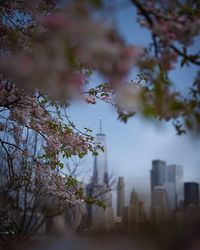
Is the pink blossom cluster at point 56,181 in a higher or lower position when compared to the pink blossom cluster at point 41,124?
lower

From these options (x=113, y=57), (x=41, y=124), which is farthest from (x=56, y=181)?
(x=113, y=57)

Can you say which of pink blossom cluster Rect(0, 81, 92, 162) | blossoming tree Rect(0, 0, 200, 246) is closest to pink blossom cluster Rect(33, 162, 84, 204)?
pink blossom cluster Rect(0, 81, 92, 162)

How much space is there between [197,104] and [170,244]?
75 centimetres

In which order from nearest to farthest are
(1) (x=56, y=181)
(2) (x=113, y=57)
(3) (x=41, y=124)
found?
1. (2) (x=113, y=57)
2. (3) (x=41, y=124)
3. (1) (x=56, y=181)

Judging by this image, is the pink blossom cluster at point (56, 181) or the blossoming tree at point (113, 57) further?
the pink blossom cluster at point (56, 181)

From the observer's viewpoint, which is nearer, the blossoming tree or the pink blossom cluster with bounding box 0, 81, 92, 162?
the blossoming tree

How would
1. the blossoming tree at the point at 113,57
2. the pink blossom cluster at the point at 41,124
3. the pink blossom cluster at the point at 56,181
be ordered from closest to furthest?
the blossoming tree at the point at 113,57
the pink blossom cluster at the point at 41,124
the pink blossom cluster at the point at 56,181

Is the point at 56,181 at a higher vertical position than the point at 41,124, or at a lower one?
lower

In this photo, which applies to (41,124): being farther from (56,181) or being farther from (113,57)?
(113,57)

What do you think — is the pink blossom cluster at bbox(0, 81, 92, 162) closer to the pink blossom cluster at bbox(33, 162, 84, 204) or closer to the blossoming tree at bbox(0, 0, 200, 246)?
the pink blossom cluster at bbox(33, 162, 84, 204)

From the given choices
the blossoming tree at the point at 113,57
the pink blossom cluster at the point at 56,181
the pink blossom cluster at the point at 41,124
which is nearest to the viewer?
the blossoming tree at the point at 113,57

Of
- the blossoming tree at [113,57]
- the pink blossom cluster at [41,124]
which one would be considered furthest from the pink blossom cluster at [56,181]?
the blossoming tree at [113,57]

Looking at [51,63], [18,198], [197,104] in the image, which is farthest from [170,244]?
[18,198]

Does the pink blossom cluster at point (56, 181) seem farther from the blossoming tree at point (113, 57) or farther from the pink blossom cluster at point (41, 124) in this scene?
the blossoming tree at point (113, 57)
